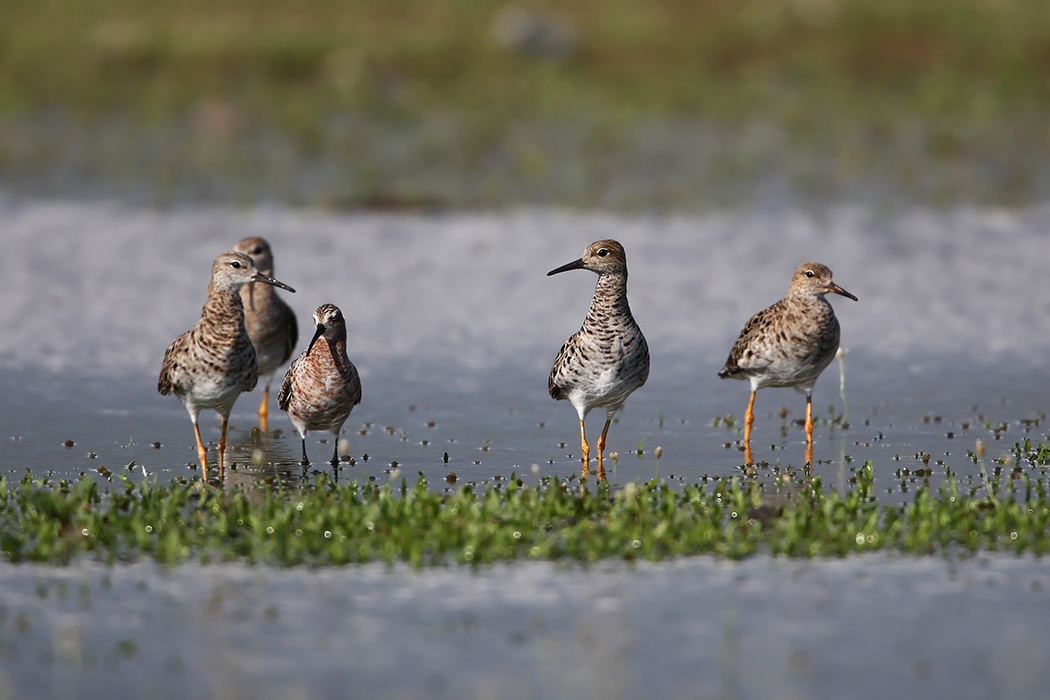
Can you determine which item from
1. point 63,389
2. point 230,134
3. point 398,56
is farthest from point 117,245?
point 398,56

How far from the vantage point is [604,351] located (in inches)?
505

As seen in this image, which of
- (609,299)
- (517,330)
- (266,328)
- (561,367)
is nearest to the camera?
(609,299)

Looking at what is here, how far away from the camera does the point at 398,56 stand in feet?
145

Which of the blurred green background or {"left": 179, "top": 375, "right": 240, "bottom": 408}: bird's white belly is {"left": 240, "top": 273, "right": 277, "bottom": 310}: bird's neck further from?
the blurred green background

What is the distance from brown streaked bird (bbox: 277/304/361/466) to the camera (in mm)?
12898

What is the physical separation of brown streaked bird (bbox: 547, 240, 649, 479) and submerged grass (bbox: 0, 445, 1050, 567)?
151cm

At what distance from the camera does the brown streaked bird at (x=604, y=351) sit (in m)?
12.8

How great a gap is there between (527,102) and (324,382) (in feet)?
91.4

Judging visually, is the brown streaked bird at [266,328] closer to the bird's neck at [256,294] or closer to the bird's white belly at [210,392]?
the bird's neck at [256,294]

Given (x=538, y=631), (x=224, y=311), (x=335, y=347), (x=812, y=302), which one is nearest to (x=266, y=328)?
(x=224, y=311)

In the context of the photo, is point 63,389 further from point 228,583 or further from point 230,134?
point 230,134

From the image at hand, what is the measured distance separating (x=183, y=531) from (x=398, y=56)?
116ft

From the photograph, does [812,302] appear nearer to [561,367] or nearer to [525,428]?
[561,367]

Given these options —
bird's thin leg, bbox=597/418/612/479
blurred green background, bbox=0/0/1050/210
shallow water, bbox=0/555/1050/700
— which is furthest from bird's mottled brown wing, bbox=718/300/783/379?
blurred green background, bbox=0/0/1050/210
